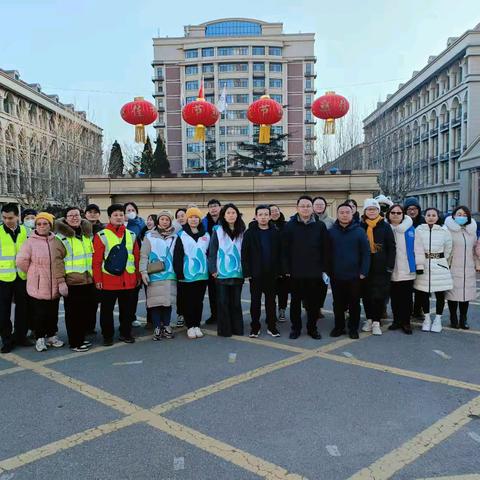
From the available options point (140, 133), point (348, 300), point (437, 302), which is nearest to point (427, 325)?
point (437, 302)

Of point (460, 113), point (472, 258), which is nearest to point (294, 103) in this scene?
point (460, 113)

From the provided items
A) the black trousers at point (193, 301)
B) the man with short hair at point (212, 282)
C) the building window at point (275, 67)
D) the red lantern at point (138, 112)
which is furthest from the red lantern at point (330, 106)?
the building window at point (275, 67)

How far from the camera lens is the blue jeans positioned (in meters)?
5.60

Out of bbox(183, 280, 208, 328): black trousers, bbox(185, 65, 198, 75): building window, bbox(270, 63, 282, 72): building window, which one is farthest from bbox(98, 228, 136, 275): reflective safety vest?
bbox(270, 63, 282, 72): building window

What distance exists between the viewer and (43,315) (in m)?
5.07

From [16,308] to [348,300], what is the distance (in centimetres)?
410

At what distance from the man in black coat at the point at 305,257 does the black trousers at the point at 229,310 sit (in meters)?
0.70

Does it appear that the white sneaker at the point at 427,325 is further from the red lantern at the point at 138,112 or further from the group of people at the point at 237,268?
the red lantern at the point at 138,112

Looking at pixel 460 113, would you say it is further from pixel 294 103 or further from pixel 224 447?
pixel 224 447

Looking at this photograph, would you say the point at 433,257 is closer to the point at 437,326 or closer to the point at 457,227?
the point at 457,227

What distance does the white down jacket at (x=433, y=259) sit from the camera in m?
5.62

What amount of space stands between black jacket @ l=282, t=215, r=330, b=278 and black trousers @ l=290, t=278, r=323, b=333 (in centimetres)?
9

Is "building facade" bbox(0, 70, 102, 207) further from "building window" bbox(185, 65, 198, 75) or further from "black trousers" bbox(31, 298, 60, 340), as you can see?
"building window" bbox(185, 65, 198, 75)

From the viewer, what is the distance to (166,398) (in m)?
3.73
